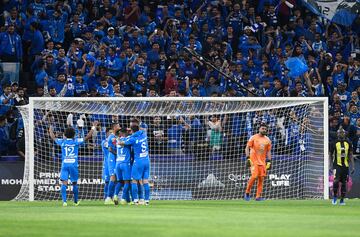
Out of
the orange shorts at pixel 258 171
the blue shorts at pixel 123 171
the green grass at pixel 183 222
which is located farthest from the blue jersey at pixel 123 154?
the orange shorts at pixel 258 171

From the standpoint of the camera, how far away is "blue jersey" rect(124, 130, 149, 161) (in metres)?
25.2

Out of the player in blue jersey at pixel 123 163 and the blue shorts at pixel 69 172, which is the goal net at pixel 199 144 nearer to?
the player in blue jersey at pixel 123 163

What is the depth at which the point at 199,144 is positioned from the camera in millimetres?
29328

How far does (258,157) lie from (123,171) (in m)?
4.30

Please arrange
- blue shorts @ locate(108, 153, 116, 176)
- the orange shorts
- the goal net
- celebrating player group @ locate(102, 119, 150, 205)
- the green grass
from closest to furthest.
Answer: the green grass, celebrating player group @ locate(102, 119, 150, 205), blue shorts @ locate(108, 153, 116, 176), the orange shorts, the goal net

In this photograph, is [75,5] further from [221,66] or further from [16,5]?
[221,66]

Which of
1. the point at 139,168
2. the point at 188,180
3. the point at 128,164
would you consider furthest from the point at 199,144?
the point at 139,168

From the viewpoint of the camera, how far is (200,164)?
96.9 ft

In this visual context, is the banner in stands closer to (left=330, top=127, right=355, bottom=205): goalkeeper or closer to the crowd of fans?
the crowd of fans

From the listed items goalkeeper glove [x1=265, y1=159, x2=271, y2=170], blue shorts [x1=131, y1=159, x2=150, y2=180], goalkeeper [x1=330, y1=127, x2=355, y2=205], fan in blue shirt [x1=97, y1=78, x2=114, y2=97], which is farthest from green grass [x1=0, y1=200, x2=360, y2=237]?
fan in blue shirt [x1=97, y1=78, x2=114, y2=97]

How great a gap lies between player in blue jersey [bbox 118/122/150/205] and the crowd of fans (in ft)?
16.0

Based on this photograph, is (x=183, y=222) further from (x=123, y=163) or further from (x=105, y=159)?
(x=105, y=159)

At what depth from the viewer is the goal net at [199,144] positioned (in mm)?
29203

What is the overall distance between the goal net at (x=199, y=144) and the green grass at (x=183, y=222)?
645 centimetres
